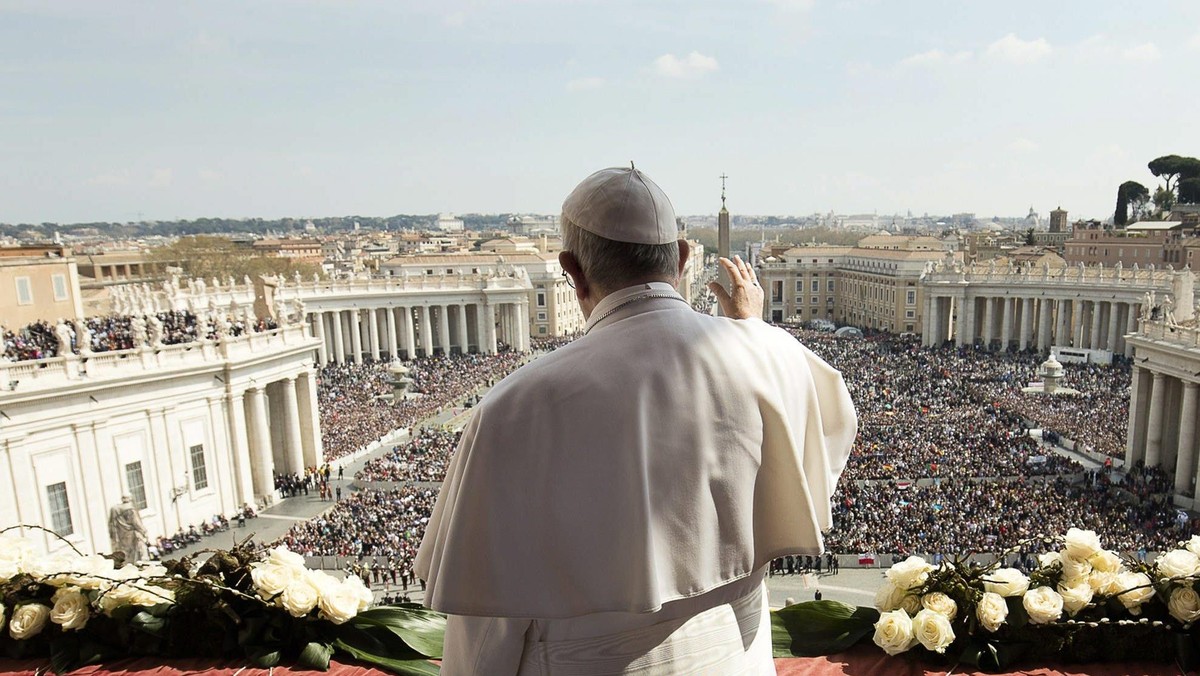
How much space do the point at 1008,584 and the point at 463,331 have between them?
5709cm

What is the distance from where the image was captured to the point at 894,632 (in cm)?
363

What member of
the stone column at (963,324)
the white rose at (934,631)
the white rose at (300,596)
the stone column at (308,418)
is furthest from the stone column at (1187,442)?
the stone column at (963,324)

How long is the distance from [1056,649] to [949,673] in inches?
23.6

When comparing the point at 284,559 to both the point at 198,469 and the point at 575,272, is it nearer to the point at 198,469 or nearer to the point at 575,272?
the point at 575,272

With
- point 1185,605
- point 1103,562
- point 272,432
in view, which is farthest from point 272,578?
point 272,432

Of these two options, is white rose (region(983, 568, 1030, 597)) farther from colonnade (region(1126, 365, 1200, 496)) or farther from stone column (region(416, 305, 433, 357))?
stone column (region(416, 305, 433, 357))

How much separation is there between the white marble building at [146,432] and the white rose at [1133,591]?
2016 centimetres

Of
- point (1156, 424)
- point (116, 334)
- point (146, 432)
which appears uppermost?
point (116, 334)

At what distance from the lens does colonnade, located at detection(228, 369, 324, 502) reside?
23.0 metres

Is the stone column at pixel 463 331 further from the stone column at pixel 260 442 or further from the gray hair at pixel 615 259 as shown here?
the gray hair at pixel 615 259

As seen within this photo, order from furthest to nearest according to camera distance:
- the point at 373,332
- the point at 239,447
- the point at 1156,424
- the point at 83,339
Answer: the point at 373,332
the point at 1156,424
the point at 239,447
the point at 83,339

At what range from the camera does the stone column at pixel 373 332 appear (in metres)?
54.8

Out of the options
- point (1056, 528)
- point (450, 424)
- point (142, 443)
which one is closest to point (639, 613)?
point (1056, 528)

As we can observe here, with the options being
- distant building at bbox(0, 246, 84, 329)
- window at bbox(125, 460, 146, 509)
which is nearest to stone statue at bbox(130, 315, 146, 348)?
window at bbox(125, 460, 146, 509)
